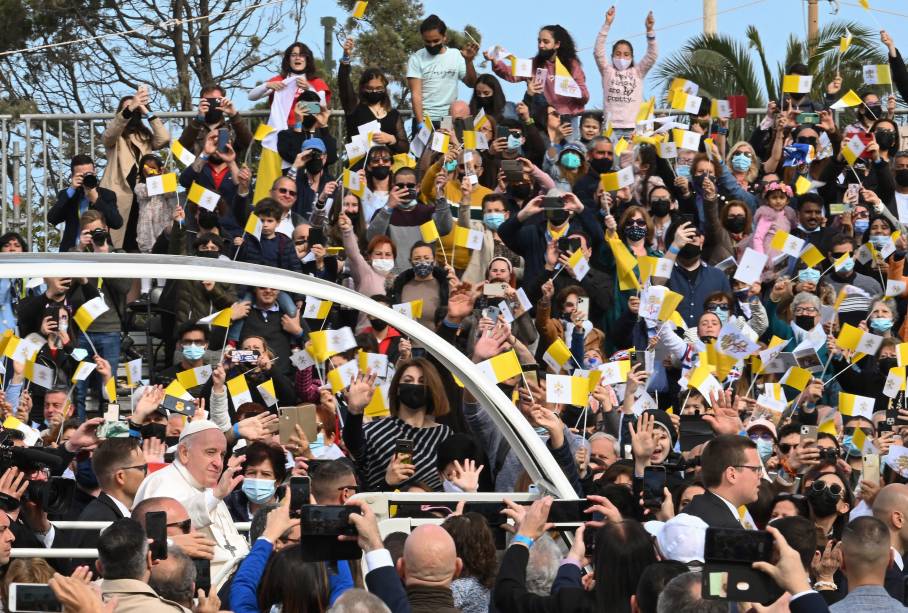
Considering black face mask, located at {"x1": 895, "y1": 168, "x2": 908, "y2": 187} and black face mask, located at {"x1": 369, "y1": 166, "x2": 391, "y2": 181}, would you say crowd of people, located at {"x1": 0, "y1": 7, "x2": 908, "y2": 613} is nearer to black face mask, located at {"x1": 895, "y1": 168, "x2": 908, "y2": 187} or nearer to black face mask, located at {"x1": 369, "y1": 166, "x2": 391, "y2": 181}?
black face mask, located at {"x1": 895, "y1": 168, "x2": 908, "y2": 187}

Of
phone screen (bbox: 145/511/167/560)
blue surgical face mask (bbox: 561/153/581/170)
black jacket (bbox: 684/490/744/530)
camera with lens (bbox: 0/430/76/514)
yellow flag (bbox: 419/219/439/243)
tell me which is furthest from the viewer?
blue surgical face mask (bbox: 561/153/581/170)

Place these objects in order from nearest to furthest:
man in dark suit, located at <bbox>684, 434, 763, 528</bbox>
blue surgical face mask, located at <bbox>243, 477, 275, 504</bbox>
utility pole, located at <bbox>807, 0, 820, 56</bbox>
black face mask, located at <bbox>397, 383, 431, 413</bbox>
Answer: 1. man in dark suit, located at <bbox>684, 434, 763, 528</bbox>
2. blue surgical face mask, located at <bbox>243, 477, 275, 504</bbox>
3. black face mask, located at <bbox>397, 383, 431, 413</bbox>
4. utility pole, located at <bbox>807, 0, 820, 56</bbox>

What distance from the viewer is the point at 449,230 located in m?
13.8

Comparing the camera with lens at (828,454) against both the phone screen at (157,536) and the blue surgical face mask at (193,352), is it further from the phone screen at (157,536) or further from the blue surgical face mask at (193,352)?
the phone screen at (157,536)

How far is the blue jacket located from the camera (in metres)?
13.5

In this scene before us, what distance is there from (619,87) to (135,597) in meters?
11.2

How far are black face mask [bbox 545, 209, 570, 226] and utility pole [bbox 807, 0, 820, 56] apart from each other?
40.9ft

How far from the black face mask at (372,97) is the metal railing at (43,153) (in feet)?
4.46

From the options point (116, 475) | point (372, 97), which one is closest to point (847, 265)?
point (372, 97)

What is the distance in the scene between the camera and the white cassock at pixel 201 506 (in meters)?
7.64

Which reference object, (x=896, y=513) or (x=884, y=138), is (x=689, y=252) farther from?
(x=896, y=513)

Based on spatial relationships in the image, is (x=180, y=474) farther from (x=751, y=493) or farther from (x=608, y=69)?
(x=608, y=69)

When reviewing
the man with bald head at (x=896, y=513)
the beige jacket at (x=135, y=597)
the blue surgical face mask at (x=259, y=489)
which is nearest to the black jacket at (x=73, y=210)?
the blue surgical face mask at (x=259, y=489)

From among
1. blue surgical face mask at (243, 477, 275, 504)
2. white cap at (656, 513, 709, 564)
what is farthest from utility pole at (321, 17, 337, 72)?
white cap at (656, 513, 709, 564)
